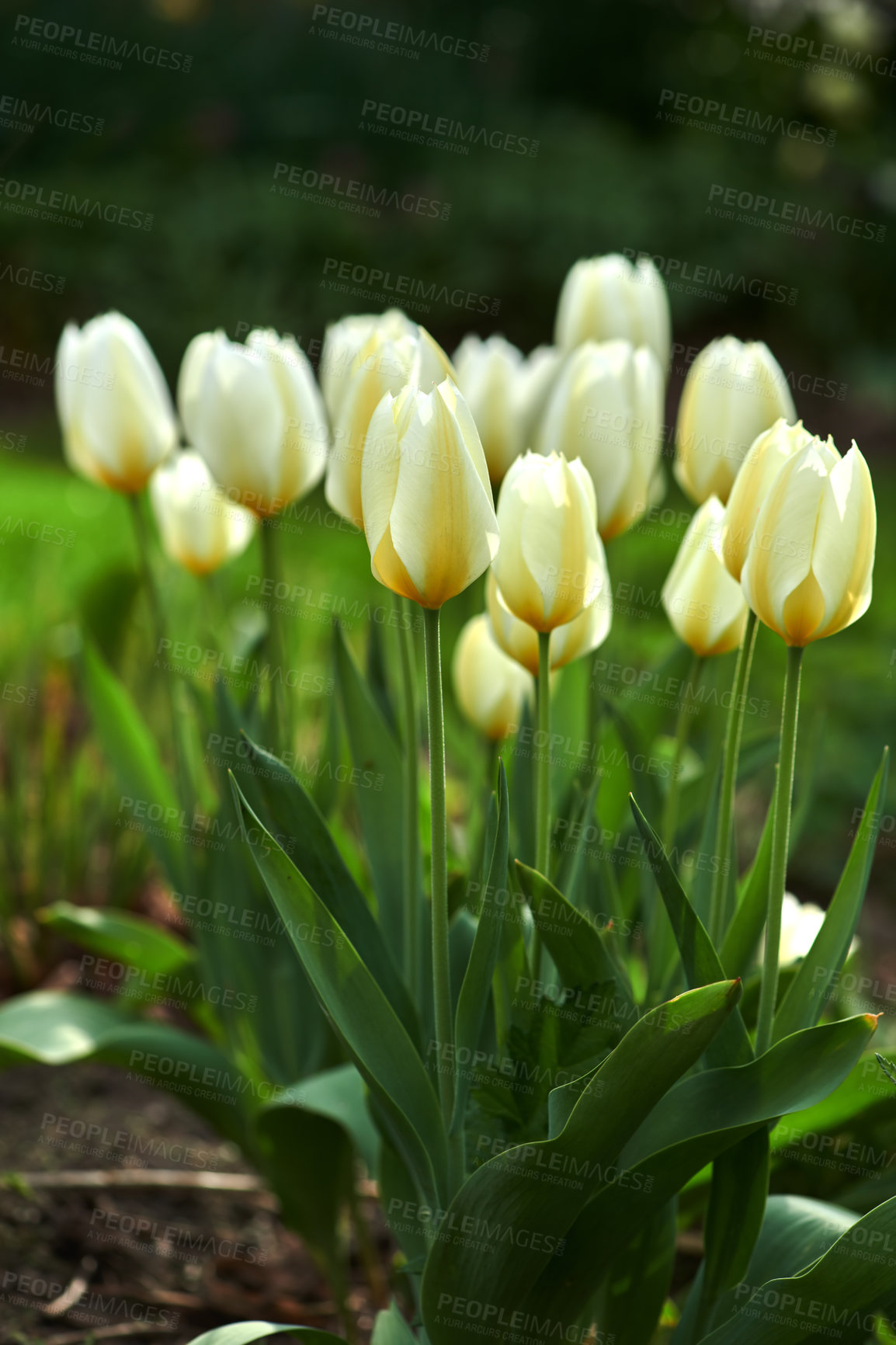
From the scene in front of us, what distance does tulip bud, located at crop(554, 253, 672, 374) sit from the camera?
1.61 m

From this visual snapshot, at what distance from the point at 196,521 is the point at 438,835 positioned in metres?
0.86

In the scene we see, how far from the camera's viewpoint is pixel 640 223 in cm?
776

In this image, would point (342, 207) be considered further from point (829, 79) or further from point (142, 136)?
point (829, 79)

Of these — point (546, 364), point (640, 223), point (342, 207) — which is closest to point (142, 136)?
point (342, 207)

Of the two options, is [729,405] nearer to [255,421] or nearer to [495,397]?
[495,397]

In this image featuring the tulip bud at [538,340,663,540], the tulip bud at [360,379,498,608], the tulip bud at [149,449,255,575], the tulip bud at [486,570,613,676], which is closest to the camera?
the tulip bud at [360,379,498,608]

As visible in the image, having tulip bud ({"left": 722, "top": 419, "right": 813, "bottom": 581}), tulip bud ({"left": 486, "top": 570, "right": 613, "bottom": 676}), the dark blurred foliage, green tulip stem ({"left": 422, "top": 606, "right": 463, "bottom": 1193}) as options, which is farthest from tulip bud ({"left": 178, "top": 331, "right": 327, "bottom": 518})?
the dark blurred foliage

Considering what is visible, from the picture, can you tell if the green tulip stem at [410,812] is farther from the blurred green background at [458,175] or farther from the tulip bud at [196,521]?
the blurred green background at [458,175]

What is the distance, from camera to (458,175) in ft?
26.5

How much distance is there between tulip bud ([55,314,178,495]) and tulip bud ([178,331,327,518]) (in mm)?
148

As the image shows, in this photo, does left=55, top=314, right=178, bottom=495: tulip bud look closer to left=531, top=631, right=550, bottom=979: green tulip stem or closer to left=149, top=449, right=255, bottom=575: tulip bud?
left=149, top=449, right=255, bottom=575: tulip bud

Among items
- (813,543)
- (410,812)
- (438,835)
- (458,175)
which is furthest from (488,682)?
(458,175)

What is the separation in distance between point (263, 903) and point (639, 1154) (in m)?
0.69

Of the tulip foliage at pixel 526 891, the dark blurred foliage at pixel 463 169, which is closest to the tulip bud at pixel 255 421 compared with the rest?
the tulip foliage at pixel 526 891
